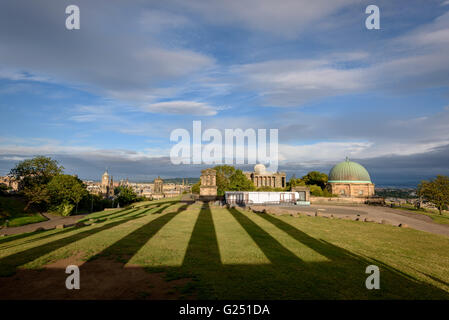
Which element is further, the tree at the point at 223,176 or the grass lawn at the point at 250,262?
the tree at the point at 223,176

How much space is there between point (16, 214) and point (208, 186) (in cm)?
3541

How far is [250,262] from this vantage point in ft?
33.5

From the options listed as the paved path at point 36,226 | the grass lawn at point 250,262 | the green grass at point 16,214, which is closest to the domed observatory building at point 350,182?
the grass lawn at point 250,262

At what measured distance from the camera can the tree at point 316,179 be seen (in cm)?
7521

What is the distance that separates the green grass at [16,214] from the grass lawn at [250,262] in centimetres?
3469

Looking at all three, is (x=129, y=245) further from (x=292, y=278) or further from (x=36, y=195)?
(x=36, y=195)

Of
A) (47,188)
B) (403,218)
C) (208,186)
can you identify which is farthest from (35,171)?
(403,218)

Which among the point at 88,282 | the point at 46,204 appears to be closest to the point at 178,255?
the point at 88,282

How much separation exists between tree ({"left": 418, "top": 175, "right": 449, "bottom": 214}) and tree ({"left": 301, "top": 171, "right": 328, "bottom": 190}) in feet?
115

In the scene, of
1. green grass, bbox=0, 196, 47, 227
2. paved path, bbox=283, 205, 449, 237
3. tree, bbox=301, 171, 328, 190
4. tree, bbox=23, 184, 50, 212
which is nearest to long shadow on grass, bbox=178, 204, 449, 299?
paved path, bbox=283, 205, 449, 237

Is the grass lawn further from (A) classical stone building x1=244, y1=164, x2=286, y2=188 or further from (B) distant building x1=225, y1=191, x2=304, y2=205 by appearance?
(A) classical stone building x1=244, y1=164, x2=286, y2=188

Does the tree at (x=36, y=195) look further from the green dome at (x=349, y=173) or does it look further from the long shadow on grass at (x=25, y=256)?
the green dome at (x=349, y=173)
